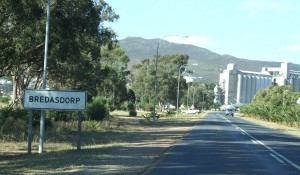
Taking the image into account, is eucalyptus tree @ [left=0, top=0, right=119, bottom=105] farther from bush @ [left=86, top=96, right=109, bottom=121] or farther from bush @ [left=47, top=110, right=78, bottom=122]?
bush @ [left=86, top=96, right=109, bottom=121]

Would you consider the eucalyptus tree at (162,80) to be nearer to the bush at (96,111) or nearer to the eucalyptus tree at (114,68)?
the eucalyptus tree at (114,68)

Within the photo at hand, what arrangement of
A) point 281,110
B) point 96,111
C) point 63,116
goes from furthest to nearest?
point 281,110
point 96,111
point 63,116

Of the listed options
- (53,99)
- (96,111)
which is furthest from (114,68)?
(53,99)

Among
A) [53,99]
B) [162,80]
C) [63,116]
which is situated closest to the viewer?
[53,99]

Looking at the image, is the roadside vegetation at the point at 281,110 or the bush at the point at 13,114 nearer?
the bush at the point at 13,114

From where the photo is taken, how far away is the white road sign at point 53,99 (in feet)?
65.9

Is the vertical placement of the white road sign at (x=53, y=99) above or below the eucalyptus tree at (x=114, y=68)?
below

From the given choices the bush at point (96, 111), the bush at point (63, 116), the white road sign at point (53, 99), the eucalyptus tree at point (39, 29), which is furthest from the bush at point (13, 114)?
the white road sign at point (53, 99)

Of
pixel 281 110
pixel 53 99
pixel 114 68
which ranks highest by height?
pixel 114 68

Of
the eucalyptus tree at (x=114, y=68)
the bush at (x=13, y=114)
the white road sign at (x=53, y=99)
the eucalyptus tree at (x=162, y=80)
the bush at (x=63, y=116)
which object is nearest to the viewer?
the white road sign at (x=53, y=99)

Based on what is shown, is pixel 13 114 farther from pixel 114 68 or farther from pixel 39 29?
pixel 114 68

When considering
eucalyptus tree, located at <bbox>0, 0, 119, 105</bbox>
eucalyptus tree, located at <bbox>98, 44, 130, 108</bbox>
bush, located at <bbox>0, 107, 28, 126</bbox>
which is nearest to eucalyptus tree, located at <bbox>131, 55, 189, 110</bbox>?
eucalyptus tree, located at <bbox>98, 44, 130, 108</bbox>

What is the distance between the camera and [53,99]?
796 inches

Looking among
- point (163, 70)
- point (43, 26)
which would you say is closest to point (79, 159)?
point (43, 26)
